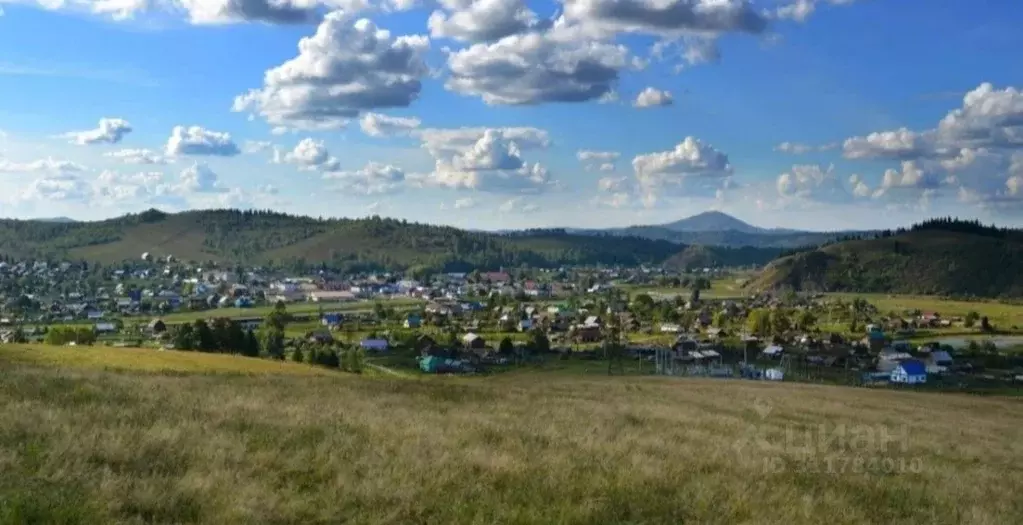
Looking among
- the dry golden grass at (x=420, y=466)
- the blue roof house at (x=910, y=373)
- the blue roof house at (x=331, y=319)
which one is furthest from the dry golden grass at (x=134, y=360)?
the blue roof house at (x=331, y=319)

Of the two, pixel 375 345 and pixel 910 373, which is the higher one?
pixel 375 345

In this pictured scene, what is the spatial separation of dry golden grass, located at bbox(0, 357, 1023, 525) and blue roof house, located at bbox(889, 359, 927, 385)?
92467 mm

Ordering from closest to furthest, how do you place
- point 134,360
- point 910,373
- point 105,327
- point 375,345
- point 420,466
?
point 420,466 < point 134,360 < point 910,373 < point 375,345 < point 105,327

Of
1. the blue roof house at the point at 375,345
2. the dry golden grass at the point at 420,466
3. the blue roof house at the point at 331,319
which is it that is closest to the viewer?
the dry golden grass at the point at 420,466

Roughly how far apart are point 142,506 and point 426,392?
629 inches

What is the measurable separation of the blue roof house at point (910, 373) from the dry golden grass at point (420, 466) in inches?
3640

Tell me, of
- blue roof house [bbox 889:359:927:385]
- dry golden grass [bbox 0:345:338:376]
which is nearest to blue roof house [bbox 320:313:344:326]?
blue roof house [bbox 889:359:927:385]

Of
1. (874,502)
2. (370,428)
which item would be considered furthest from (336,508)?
(874,502)

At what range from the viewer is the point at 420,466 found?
11.5m

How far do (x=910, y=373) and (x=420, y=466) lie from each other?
112 m

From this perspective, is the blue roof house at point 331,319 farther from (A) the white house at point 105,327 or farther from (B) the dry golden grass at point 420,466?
(B) the dry golden grass at point 420,466

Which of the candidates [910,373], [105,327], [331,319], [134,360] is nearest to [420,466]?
[134,360]

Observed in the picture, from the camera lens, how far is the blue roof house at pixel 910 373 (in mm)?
105438

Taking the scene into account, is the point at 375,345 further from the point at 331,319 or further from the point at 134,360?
the point at 134,360
